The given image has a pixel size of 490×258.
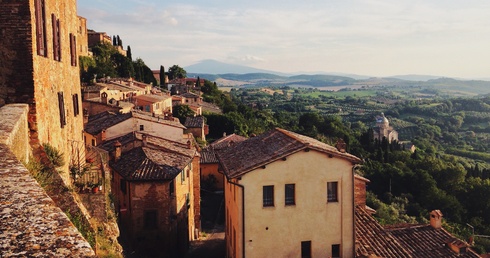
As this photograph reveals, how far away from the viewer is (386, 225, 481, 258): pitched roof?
69.7 ft

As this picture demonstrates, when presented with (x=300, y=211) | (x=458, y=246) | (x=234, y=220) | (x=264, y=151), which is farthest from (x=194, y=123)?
(x=458, y=246)

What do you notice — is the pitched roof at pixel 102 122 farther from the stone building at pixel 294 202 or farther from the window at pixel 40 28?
the window at pixel 40 28

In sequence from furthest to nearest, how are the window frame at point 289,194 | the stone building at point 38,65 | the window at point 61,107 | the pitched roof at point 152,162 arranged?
the pitched roof at point 152,162, the window frame at point 289,194, the window at point 61,107, the stone building at point 38,65

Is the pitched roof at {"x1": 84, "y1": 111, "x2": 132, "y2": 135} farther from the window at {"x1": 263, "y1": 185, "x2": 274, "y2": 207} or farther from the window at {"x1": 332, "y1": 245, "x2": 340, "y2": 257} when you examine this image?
the window at {"x1": 332, "y1": 245, "x2": 340, "y2": 257}

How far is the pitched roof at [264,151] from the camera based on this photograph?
59.2ft

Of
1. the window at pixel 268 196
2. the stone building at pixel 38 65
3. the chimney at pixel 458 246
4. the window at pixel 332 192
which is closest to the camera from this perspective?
the stone building at pixel 38 65

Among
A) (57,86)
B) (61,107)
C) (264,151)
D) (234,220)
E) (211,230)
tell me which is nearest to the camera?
(57,86)

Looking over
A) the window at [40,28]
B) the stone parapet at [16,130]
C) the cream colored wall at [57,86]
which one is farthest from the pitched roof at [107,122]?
the stone parapet at [16,130]

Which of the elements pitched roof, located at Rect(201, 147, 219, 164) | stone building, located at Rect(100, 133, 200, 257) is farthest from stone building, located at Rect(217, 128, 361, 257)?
pitched roof, located at Rect(201, 147, 219, 164)

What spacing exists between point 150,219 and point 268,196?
7712 millimetres

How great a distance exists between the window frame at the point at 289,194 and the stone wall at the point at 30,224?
14.1 meters

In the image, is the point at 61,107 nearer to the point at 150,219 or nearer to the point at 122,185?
the point at 122,185

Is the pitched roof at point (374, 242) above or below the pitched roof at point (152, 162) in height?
below

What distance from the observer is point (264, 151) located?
A: 1928 centimetres
